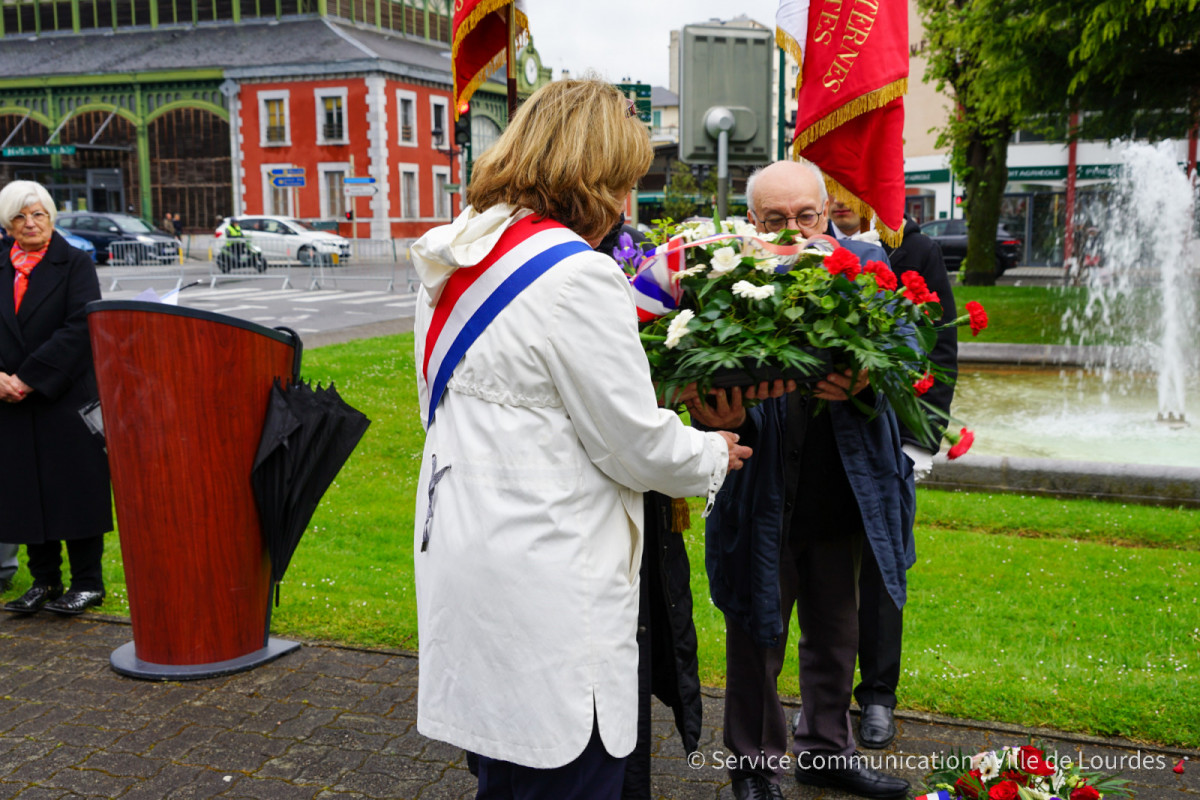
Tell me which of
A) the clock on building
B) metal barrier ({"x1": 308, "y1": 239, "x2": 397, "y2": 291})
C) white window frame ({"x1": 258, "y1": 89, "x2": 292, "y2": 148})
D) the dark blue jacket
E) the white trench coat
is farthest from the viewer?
the clock on building

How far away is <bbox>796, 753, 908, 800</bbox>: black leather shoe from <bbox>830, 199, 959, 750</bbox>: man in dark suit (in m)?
0.32

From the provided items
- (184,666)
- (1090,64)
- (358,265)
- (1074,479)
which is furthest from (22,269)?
(358,265)

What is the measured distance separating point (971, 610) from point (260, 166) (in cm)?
4504

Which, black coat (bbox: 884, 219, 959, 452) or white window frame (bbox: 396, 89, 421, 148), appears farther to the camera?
white window frame (bbox: 396, 89, 421, 148)

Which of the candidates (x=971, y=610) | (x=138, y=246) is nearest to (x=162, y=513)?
(x=971, y=610)

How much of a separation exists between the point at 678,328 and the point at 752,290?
0.21 m

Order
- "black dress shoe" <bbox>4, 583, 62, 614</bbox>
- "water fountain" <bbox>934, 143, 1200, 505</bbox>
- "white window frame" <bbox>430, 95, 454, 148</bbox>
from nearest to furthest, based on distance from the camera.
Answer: "black dress shoe" <bbox>4, 583, 62, 614</bbox>, "water fountain" <bbox>934, 143, 1200, 505</bbox>, "white window frame" <bbox>430, 95, 454, 148</bbox>

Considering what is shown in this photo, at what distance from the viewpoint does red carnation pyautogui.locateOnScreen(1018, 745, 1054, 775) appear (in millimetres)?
2598

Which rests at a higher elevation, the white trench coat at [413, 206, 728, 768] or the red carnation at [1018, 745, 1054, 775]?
the white trench coat at [413, 206, 728, 768]

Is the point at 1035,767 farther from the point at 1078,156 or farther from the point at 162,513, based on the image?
the point at 1078,156

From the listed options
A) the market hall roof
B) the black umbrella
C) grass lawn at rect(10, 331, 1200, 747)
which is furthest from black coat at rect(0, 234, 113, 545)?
the market hall roof

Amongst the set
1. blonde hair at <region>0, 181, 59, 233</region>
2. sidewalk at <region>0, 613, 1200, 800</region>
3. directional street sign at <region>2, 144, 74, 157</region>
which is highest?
directional street sign at <region>2, 144, 74, 157</region>

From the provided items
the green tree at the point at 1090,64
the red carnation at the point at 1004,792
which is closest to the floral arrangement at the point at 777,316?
the red carnation at the point at 1004,792

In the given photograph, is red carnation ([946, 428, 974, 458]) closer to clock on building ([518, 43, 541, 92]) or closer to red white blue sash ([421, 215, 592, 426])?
red white blue sash ([421, 215, 592, 426])
